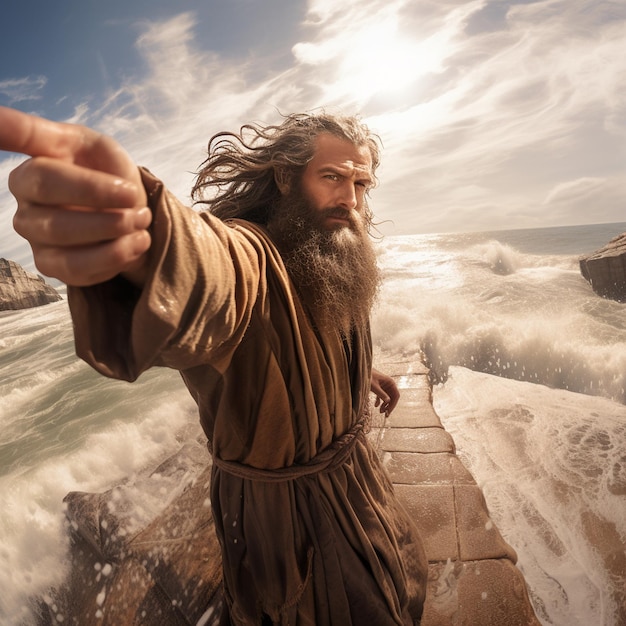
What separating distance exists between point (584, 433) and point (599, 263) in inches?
359

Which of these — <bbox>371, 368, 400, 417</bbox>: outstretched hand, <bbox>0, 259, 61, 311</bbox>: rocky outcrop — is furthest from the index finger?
<bbox>0, 259, 61, 311</bbox>: rocky outcrop

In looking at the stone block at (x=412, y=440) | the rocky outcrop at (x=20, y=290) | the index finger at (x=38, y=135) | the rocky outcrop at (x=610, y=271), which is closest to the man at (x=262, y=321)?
the index finger at (x=38, y=135)

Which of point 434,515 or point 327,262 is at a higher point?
point 327,262

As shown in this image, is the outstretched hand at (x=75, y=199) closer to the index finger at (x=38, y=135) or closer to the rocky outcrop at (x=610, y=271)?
the index finger at (x=38, y=135)

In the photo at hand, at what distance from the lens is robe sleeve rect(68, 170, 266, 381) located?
0.54 metres

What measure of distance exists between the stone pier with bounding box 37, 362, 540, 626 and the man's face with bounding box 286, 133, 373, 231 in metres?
1.75

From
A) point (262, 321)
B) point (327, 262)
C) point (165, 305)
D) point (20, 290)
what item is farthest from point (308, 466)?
point (20, 290)

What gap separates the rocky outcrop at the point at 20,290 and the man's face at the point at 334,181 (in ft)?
119

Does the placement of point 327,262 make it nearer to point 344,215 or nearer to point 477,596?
point 344,215

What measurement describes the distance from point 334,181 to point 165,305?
872mm

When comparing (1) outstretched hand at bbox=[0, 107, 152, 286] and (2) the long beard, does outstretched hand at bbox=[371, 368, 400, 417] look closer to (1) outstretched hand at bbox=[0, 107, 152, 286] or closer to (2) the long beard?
(2) the long beard

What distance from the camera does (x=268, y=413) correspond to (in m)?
0.93

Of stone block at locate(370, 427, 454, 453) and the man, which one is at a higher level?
the man

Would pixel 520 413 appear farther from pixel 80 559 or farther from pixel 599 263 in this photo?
pixel 599 263
